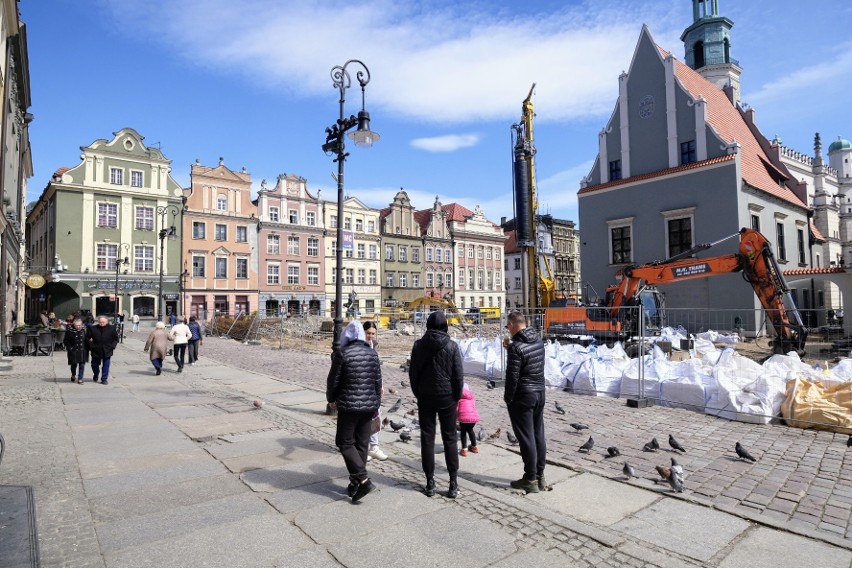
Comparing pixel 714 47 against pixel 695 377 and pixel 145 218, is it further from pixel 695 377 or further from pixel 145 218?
pixel 145 218

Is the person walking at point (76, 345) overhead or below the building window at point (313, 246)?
below

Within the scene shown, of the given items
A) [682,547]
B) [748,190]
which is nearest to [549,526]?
[682,547]

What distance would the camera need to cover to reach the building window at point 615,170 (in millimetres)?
31203

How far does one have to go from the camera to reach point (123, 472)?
5699mm

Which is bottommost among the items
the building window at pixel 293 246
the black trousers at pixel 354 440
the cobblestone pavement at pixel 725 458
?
the cobblestone pavement at pixel 725 458

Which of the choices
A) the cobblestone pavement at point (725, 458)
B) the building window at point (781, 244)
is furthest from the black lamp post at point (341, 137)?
the building window at point (781, 244)

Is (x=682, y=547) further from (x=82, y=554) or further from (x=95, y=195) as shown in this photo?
(x=95, y=195)

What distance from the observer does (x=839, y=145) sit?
6006 centimetres

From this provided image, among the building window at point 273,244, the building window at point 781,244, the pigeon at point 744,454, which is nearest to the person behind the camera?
the pigeon at point 744,454

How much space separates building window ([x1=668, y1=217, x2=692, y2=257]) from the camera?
2727 centimetres

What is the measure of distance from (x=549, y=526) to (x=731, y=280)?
84.8ft

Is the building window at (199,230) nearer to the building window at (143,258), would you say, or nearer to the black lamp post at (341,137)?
the building window at (143,258)

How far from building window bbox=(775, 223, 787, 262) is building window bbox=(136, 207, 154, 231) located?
160ft

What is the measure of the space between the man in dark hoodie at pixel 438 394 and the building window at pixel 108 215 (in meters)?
47.4
